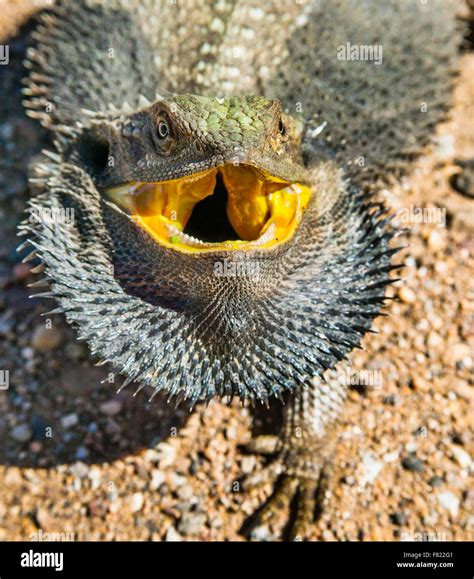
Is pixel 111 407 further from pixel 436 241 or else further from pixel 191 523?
pixel 436 241

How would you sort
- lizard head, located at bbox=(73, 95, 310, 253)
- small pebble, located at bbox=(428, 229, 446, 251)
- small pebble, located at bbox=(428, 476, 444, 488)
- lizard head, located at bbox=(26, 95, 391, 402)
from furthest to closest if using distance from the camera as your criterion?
small pebble, located at bbox=(428, 229, 446, 251) < small pebble, located at bbox=(428, 476, 444, 488) < lizard head, located at bbox=(26, 95, 391, 402) < lizard head, located at bbox=(73, 95, 310, 253)

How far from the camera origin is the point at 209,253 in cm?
214

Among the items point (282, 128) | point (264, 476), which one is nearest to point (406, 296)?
point (264, 476)

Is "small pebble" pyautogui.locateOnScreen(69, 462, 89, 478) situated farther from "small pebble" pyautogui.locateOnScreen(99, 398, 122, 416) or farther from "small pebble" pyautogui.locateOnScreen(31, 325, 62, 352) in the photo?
"small pebble" pyautogui.locateOnScreen(31, 325, 62, 352)

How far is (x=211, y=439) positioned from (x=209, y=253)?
1.37 metres

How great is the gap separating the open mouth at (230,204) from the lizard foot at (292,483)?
3.76ft

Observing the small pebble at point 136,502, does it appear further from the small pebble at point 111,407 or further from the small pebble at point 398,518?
the small pebble at point 398,518

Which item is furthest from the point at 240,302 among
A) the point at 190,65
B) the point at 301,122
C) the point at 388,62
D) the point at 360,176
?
the point at 388,62

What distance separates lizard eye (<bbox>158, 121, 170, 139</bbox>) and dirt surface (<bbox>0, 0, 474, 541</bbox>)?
57.9 inches

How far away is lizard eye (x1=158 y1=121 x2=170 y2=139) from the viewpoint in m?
2.26

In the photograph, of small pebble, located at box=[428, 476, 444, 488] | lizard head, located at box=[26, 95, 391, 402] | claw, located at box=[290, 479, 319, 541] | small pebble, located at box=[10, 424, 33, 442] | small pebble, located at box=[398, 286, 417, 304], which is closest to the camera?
lizard head, located at box=[26, 95, 391, 402]

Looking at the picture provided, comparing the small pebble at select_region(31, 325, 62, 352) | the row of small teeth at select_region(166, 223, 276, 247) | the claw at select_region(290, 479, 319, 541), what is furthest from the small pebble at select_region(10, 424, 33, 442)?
the row of small teeth at select_region(166, 223, 276, 247)
